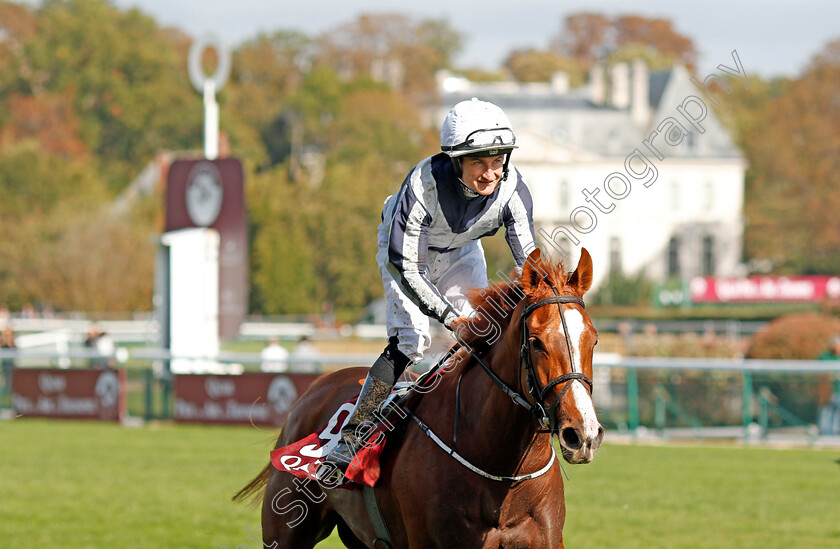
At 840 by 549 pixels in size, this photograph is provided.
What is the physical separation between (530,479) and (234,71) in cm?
7758

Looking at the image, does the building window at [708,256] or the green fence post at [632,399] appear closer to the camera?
the green fence post at [632,399]

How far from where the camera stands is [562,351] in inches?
146

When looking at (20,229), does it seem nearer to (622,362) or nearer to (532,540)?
(622,362)

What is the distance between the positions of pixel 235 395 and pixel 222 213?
389cm

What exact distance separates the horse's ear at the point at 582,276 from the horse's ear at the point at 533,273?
11 cm

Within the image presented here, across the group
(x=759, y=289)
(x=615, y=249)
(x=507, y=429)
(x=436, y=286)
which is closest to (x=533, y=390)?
(x=507, y=429)

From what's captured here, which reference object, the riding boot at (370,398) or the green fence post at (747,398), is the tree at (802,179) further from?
the riding boot at (370,398)

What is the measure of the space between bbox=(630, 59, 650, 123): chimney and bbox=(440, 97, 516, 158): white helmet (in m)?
60.8

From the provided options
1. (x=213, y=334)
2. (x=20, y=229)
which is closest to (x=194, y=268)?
(x=213, y=334)

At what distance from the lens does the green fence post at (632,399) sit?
47.0 feet

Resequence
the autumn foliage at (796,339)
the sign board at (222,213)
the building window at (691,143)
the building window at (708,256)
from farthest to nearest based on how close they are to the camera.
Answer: the building window at (708,256)
the building window at (691,143)
the sign board at (222,213)
the autumn foliage at (796,339)

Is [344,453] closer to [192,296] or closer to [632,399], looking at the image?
[632,399]

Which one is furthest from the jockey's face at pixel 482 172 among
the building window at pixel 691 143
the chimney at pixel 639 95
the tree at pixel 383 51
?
the tree at pixel 383 51

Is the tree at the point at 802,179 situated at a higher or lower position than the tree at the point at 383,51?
lower
